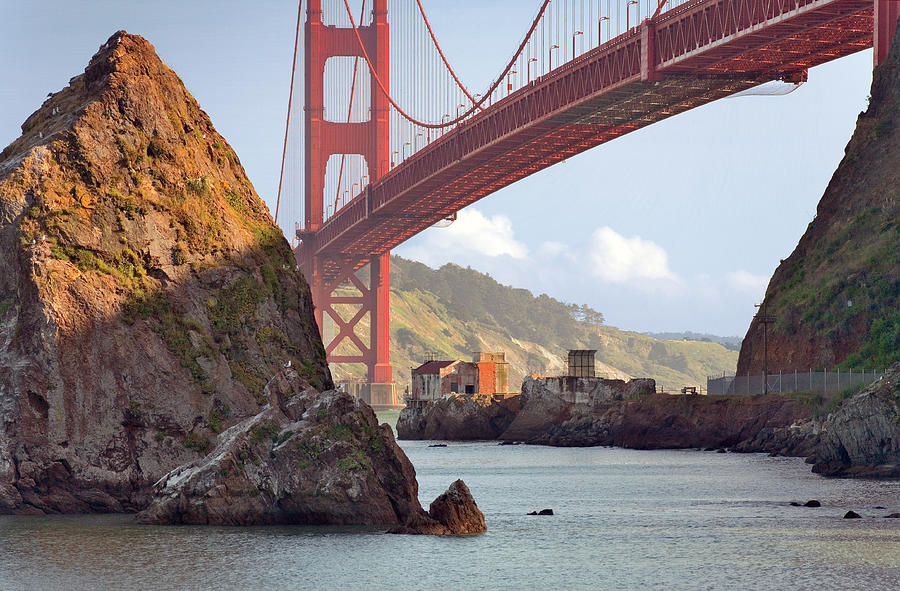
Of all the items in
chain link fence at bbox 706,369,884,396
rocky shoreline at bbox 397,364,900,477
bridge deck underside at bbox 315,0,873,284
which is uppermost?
bridge deck underside at bbox 315,0,873,284

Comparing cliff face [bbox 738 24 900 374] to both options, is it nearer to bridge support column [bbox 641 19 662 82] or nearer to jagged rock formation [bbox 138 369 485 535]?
bridge support column [bbox 641 19 662 82]

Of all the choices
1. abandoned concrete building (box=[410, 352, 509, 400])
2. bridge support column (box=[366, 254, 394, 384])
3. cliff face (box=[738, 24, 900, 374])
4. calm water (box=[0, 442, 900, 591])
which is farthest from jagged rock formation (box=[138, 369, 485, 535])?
bridge support column (box=[366, 254, 394, 384])

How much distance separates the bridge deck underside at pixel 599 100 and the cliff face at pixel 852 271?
488cm

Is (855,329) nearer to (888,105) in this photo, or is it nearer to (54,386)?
(888,105)

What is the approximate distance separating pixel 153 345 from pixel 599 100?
128 ft

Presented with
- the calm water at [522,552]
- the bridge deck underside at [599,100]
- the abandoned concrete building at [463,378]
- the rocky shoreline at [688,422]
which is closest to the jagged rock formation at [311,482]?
the calm water at [522,552]

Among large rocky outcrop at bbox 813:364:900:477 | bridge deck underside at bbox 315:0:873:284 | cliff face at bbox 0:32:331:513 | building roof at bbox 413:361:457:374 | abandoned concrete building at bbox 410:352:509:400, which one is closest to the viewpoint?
cliff face at bbox 0:32:331:513

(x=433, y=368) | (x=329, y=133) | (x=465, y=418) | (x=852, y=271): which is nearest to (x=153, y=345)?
(x=852, y=271)

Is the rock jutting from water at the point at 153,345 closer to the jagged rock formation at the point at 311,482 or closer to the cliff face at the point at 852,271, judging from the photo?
the jagged rock formation at the point at 311,482

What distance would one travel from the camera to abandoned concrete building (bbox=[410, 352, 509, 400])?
102 m

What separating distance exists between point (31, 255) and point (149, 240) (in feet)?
9.40

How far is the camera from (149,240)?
31.3 metres

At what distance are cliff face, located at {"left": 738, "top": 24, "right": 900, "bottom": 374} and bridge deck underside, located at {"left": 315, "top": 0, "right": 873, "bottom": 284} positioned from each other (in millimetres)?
4883

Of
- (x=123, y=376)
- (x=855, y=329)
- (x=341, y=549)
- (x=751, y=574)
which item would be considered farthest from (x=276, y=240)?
(x=855, y=329)
